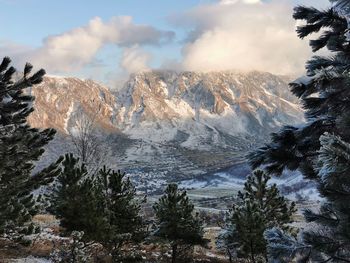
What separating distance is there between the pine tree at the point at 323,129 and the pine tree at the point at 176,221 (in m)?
23.8

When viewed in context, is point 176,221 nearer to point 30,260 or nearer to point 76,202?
point 76,202

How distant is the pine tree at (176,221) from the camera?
30750 mm

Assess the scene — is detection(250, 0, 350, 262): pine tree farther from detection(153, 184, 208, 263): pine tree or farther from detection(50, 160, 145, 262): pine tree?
detection(153, 184, 208, 263): pine tree

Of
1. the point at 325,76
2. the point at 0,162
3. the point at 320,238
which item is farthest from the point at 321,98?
the point at 0,162

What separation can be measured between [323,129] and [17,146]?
29.5 feet

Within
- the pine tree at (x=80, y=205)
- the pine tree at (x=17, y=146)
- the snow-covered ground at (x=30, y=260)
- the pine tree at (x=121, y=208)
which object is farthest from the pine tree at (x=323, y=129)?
the pine tree at (x=121, y=208)

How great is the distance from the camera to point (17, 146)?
13133mm

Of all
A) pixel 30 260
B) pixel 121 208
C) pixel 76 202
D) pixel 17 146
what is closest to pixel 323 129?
pixel 17 146

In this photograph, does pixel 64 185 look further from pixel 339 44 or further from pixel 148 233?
pixel 339 44

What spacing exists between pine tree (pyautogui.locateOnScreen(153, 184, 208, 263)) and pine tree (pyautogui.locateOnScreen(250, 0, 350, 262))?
77.9 ft

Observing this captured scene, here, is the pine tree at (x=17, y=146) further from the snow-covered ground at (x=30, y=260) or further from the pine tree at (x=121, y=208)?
the pine tree at (x=121, y=208)

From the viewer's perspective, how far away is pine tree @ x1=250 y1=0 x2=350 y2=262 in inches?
234

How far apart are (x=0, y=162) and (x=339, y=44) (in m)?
9.94

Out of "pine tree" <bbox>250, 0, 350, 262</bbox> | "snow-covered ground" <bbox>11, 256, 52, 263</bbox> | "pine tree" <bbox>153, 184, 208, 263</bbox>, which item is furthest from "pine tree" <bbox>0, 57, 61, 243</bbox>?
"pine tree" <bbox>153, 184, 208, 263</bbox>
